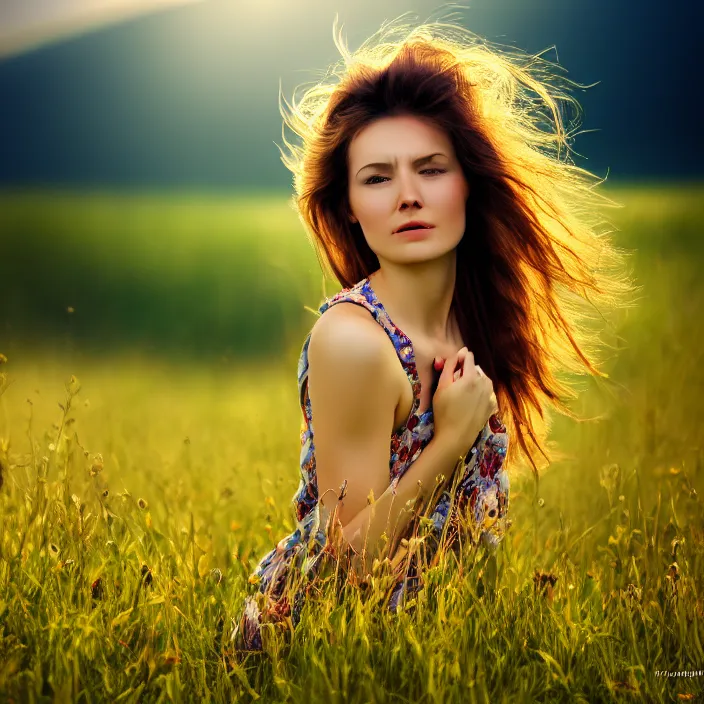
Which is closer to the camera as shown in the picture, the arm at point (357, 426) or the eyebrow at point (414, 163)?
the arm at point (357, 426)

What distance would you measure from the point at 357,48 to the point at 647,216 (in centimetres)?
908

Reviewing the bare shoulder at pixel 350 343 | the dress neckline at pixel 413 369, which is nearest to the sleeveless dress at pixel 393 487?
the dress neckline at pixel 413 369

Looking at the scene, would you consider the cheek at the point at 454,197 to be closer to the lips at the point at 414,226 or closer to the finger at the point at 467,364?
the lips at the point at 414,226

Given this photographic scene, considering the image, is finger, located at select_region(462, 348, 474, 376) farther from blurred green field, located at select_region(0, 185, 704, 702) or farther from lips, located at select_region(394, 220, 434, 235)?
blurred green field, located at select_region(0, 185, 704, 702)

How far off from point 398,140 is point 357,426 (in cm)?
99

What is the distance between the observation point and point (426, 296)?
10.7ft

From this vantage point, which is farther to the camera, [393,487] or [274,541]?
[274,541]

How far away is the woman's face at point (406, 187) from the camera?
3.14m

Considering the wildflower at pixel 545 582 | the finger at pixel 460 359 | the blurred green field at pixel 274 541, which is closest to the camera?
the blurred green field at pixel 274 541

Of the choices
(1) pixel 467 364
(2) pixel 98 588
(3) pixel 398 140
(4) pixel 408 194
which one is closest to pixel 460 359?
(1) pixel 467 364

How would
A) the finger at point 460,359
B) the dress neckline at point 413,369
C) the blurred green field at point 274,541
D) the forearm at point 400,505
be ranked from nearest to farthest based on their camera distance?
the blurred green field at point 274,541 < the forearm at point 400,505 < the dress neckline at point 413,369 < the finger at point 460,359

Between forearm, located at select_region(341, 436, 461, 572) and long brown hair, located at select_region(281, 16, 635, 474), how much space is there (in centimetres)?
66

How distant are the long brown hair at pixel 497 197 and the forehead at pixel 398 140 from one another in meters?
0.04

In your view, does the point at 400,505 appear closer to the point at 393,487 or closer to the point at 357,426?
the point at 393,487
